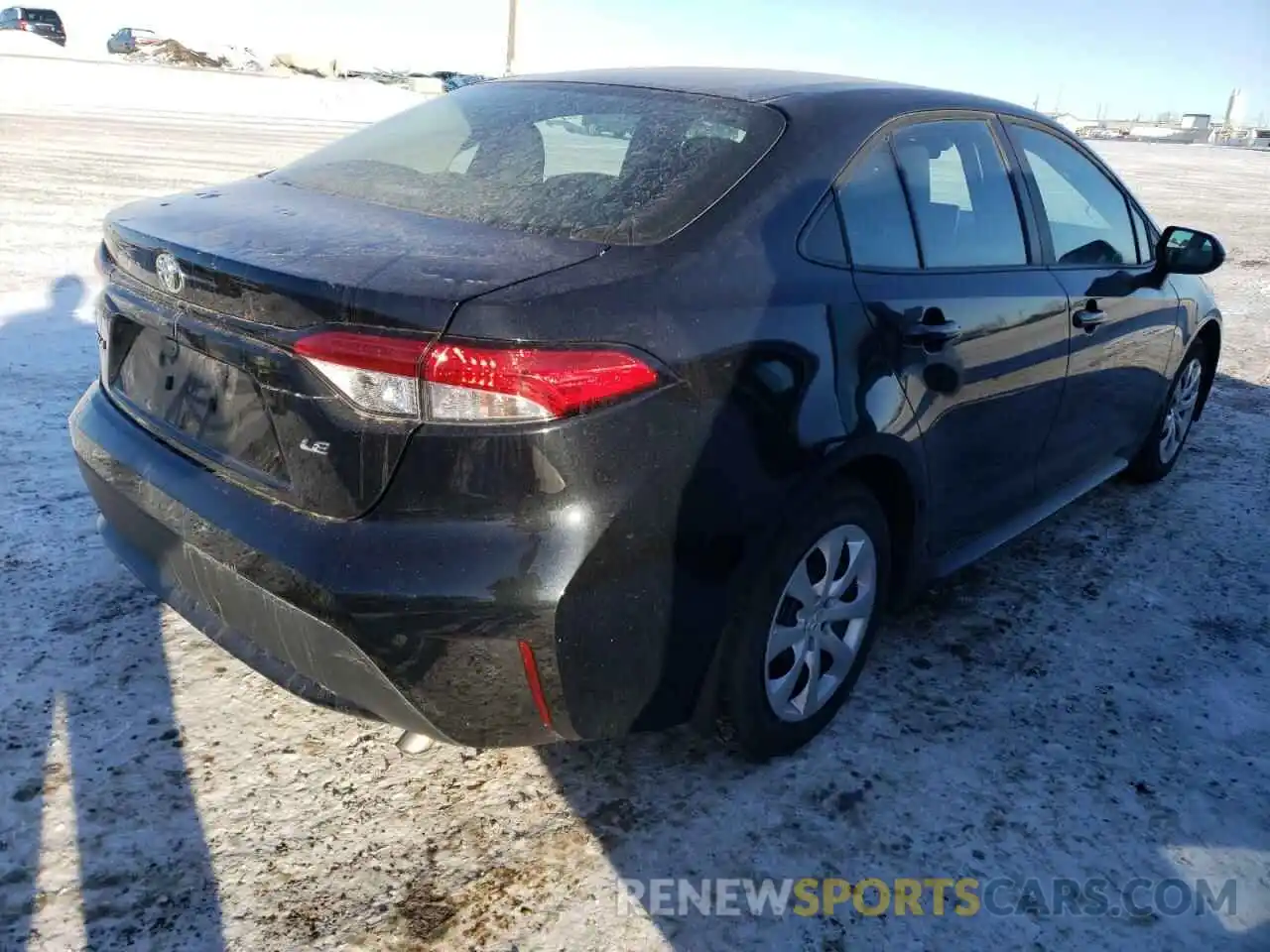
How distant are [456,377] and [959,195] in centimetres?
190

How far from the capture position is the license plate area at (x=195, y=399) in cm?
199

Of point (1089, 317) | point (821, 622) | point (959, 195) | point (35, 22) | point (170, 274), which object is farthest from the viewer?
point (35, 22)

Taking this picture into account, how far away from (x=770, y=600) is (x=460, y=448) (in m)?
0.86

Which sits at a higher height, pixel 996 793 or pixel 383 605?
pixel 383 605

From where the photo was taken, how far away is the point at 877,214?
8.36 feet

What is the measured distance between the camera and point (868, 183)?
2541mm

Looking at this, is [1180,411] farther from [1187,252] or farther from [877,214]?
[877,214]

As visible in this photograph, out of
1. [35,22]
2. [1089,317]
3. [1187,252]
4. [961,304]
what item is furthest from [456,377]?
[35,22]

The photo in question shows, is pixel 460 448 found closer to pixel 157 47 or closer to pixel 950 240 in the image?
pixel 950 240

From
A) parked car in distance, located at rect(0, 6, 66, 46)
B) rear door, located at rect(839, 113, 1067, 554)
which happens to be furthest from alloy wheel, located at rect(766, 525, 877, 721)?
parked car in distance, located at rect(0, 6, 66, 46)

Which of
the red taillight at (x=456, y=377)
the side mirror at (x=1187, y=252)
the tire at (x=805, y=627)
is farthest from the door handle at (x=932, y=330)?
the side mirror at (x=1187, y=252)

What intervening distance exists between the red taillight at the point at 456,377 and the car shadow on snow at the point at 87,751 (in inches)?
44.2

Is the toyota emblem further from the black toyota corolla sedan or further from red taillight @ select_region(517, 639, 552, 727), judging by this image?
red taillight @ select_region(517, 639, 552, 727)

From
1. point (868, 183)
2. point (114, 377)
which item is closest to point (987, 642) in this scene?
point (868, 183)
